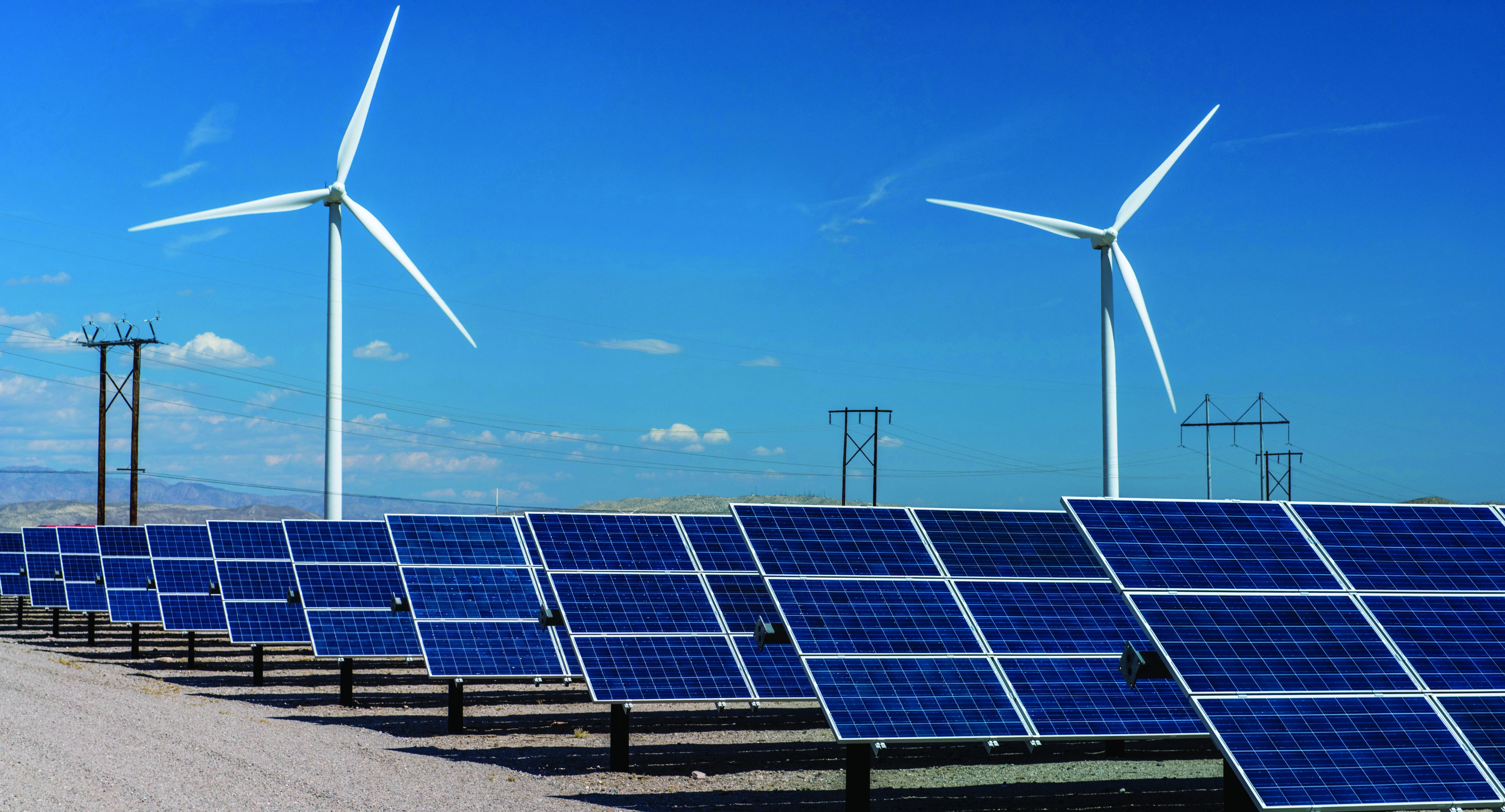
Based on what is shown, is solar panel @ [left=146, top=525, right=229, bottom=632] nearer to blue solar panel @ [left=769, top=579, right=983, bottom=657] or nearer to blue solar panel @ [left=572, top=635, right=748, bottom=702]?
blue solar panel @ [left=572, top=635, right=748, bottom=702]

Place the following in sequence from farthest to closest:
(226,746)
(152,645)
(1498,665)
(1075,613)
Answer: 1. (152,645)
2. (226,746)
3. (1075,613)
4. (1498,665)

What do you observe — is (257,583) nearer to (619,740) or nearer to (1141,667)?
(619,740)

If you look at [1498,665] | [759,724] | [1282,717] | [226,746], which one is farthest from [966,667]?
[226,746]

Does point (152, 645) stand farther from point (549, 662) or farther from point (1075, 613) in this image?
point (1075, 613)

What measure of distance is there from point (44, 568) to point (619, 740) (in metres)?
55.3

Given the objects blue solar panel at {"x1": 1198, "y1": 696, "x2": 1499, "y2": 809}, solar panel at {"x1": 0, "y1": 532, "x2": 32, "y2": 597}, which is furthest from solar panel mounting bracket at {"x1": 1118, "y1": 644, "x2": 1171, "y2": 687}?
solar panel at {"x1": 0, "y1": 532, "x2": 32, "y2": 597}

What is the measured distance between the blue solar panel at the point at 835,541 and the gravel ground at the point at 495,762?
14.6 ft

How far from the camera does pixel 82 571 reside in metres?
60.7

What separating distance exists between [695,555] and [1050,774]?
30.1 feet

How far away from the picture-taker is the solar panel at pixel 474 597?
3052 cm

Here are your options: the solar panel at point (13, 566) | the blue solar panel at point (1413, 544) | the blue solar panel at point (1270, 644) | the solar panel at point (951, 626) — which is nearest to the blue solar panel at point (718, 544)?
the solar panel at point (951, 626)

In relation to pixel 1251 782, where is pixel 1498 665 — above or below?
above

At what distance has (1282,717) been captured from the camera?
13.8 meters

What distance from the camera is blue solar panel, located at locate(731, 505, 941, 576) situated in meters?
20.0
